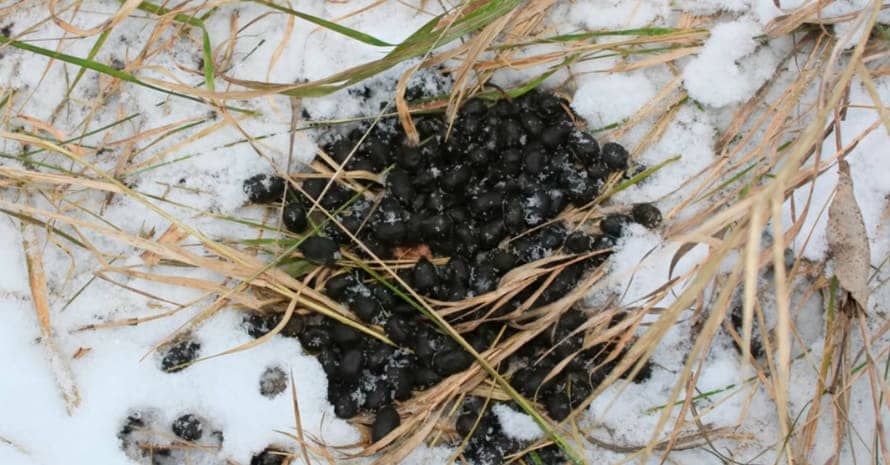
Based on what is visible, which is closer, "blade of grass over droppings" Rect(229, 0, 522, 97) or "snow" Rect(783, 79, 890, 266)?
"blade of grass over droppings" Rect(229, 0, 522, 97)

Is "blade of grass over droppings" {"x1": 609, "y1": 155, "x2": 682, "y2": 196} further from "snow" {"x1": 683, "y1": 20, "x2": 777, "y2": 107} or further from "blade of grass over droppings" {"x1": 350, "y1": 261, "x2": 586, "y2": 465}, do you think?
"blade of grass over droppings" {"x1": 350, "y1": 261, "x2": 586, "y2": 465}

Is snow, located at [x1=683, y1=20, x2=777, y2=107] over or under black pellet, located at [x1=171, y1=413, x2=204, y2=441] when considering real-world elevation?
over

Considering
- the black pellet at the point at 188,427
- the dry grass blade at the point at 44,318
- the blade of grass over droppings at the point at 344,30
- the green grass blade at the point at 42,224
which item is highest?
the blade of grass over droppings at the point at 344,30

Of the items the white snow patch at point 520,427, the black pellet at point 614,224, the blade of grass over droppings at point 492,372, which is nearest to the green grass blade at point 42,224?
the blade of grass over droppings at point 492,372

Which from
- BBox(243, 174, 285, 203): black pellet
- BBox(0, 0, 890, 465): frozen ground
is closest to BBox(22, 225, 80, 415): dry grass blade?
BBox(0, 0, 890, 465): frozen ground

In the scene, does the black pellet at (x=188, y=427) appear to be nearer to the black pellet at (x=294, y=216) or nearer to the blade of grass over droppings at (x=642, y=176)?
the black pellet at (x=294, y=216)

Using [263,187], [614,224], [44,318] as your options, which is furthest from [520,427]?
[44,318]

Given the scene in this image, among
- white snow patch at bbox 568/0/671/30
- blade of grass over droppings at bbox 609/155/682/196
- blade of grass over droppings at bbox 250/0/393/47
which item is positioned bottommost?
blade of grass over droppings at bbox 609/155/682/196
